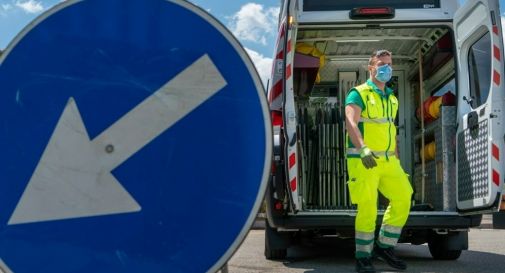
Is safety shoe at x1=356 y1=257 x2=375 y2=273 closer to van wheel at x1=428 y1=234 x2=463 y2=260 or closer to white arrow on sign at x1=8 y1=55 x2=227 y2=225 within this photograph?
van wheel at x1=428 y1=234 x2=463 y2=260

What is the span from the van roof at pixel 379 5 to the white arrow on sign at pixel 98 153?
3.98 meters

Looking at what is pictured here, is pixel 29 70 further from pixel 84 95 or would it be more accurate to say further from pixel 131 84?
pixel 131 84

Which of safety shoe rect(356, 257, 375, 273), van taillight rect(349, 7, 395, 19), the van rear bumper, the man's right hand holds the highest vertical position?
van taillight rect(349, 7, 395, 19)

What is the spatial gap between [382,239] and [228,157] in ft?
11.8

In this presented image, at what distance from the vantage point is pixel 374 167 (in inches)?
198

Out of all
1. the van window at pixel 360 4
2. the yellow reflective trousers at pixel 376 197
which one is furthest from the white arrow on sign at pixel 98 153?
the van window at pixel 360 4

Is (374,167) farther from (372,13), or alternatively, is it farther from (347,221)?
(372,13)

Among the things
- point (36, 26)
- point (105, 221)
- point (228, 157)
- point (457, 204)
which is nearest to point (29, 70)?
point (36, 26)

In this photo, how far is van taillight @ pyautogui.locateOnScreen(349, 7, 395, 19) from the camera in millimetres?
5789

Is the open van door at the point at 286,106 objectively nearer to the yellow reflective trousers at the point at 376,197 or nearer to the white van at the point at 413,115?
the white van at the point at 413,115

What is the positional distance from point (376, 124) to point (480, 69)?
3.59ft

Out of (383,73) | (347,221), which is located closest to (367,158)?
(383,73)

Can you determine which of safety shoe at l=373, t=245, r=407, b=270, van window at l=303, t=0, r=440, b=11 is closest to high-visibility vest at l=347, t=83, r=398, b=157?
safety shoe at l=373, t=245, r=407, b=270

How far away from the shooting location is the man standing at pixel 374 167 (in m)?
4.97
